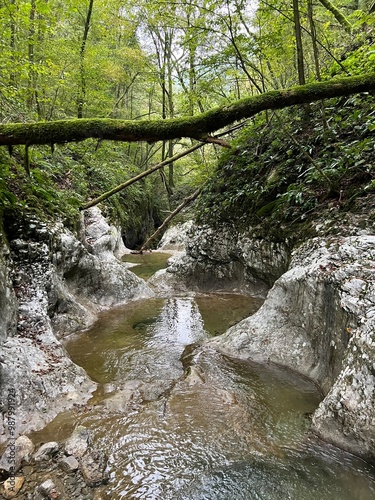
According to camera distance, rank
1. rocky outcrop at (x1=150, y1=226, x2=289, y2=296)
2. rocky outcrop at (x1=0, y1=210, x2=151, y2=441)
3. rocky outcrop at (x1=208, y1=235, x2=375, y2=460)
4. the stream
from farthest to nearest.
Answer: rocky outcrop at (x1=150, y1=226, x2=289, y2=296) < rocky outcrop at (x1=0, y1=210, x2=151, y2=441) < rocky outcrop at (x1=208, y1=235, x2=375, y2=460) < the stream

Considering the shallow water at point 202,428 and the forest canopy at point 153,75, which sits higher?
the forest canopy at point 153,75

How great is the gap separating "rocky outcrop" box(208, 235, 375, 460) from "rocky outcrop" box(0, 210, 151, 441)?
287 cm

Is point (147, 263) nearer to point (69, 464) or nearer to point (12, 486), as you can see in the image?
point (69, 464)

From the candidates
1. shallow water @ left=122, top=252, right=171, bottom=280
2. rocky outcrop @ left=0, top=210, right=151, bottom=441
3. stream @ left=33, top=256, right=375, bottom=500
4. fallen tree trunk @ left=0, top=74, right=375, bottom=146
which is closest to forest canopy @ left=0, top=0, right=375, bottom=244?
fallen tree trunk @ left=0, top=74, right=375, bottom=146

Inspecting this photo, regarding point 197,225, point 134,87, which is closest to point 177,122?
point 197,225

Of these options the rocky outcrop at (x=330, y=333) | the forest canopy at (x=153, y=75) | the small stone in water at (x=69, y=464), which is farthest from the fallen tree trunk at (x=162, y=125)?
the small stone in water at (x=69, y=464)

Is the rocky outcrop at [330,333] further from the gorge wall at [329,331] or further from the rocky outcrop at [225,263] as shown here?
the rocky outcrop at [225,263]

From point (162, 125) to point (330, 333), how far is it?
353 cm

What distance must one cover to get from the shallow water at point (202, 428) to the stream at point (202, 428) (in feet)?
0.03

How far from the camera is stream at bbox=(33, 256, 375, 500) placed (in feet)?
9.32

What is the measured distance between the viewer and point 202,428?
3.64 metres

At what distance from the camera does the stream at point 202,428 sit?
2.84 m

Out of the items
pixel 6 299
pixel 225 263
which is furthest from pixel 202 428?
pixel 225 263

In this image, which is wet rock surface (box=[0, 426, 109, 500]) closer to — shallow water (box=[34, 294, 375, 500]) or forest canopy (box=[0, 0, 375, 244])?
shallow water (box=[34, 294, 375, 500])
